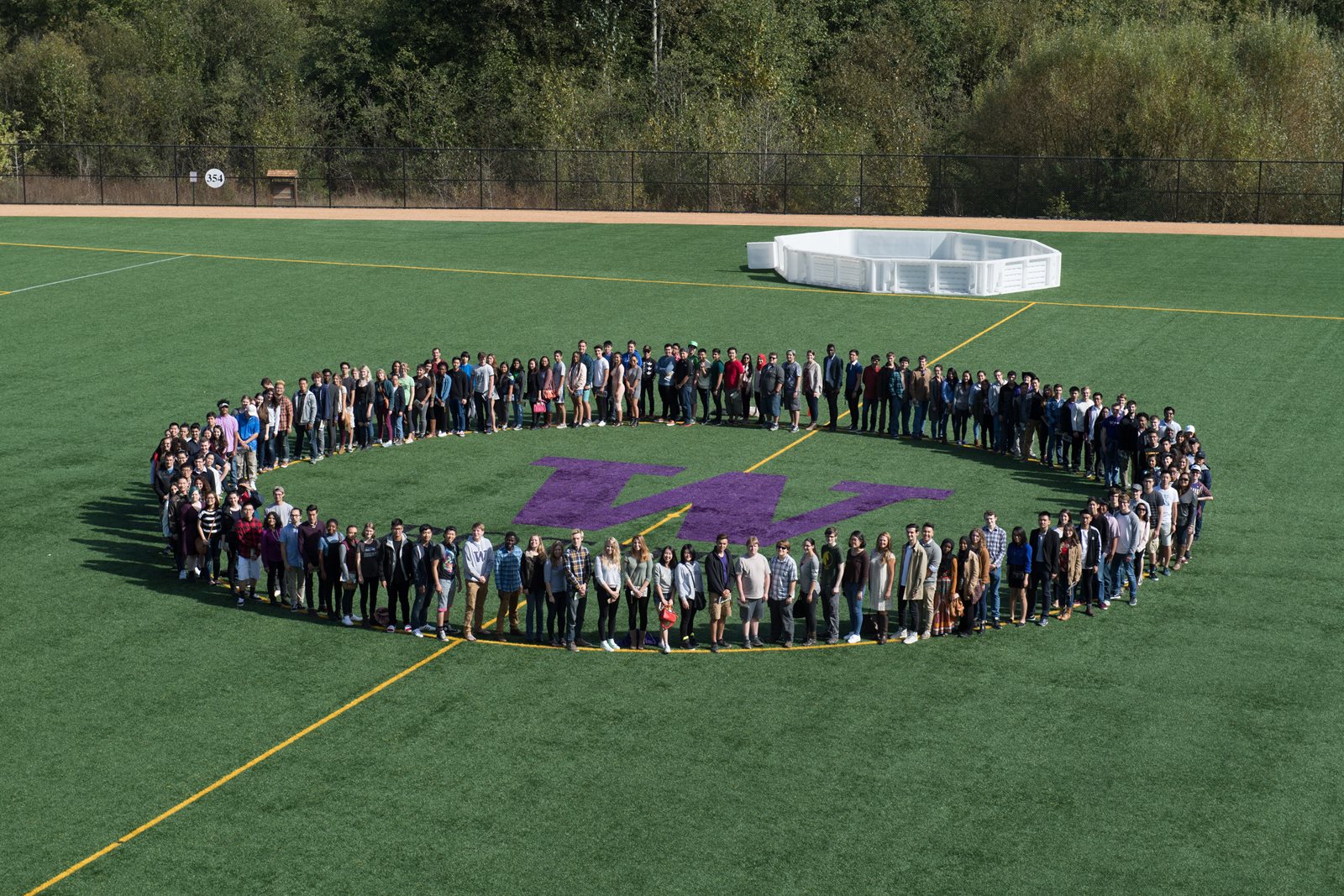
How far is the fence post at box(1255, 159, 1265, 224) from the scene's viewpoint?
5317cm

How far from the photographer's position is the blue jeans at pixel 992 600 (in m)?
18.4

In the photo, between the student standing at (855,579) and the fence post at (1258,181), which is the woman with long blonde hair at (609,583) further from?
the fence post at (1258,181)

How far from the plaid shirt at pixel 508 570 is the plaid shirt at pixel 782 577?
2.86 metres

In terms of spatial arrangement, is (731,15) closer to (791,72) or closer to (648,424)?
(791,72)

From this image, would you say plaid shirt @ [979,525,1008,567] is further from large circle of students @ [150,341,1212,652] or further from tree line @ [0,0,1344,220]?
tree line @ [0,0,1344,220]

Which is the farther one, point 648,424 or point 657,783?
point 648,424

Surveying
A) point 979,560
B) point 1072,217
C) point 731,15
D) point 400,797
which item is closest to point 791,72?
point 731,15

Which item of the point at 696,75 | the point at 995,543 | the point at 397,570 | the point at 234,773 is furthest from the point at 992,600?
the point at 696,75

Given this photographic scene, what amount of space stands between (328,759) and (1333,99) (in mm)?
53185

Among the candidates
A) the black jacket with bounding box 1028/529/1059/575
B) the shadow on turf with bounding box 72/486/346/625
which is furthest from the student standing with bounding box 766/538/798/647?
the shadow on turf with bounding box 72/486/346/625

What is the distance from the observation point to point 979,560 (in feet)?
58.4

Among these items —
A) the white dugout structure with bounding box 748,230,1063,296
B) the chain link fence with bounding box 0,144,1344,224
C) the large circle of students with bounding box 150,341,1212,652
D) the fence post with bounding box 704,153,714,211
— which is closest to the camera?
the large circle of students with bounding box 150,341,1212,652

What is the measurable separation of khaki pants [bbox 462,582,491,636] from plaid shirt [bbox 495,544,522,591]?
23 centimetres

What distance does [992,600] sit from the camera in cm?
1903
